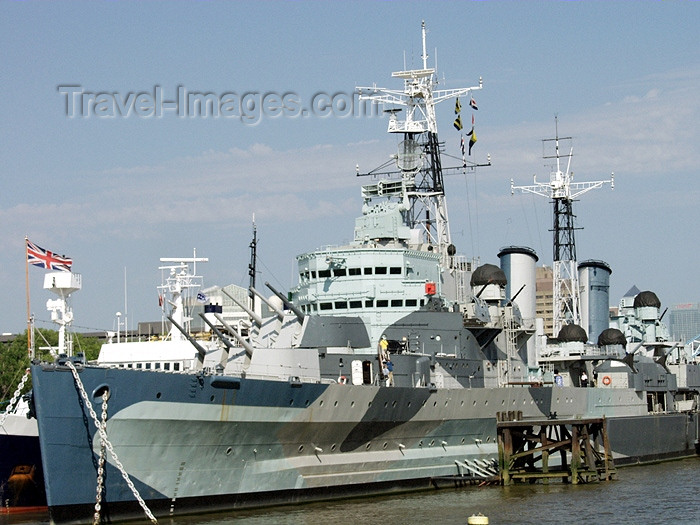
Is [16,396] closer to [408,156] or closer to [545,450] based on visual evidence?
[545,450]

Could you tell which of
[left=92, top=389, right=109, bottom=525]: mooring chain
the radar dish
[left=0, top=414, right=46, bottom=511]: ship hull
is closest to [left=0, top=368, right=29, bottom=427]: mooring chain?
[left=0, top=414, right=46, bottom=511]: ship hull

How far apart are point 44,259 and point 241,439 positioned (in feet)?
20.2

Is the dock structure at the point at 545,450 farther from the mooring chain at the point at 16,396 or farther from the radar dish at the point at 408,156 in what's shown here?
the mooring chain at the point at 16,396

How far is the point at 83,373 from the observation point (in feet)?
73.4

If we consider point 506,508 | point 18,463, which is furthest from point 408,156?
point 18,463

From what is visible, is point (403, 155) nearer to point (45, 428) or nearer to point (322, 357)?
point (322, 357)

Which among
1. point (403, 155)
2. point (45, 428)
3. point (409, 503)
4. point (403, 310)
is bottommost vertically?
point (409, 503)

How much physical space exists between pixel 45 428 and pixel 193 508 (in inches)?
161

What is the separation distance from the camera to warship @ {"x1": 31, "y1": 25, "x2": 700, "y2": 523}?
74.6 ft

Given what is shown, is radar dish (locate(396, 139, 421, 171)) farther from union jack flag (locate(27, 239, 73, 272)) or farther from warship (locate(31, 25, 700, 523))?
union jack flag (locate(27, 239, 73, 272))

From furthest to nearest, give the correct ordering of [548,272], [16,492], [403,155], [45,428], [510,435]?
[548,272] → [403,155] → [510,435] → [16,492] → [45,428]

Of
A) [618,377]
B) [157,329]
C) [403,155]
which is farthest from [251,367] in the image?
[157,329]

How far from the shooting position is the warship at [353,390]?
22.8 meters

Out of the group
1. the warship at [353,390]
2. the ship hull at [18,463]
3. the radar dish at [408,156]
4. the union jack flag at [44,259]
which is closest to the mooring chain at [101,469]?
the warship at [353,390]
